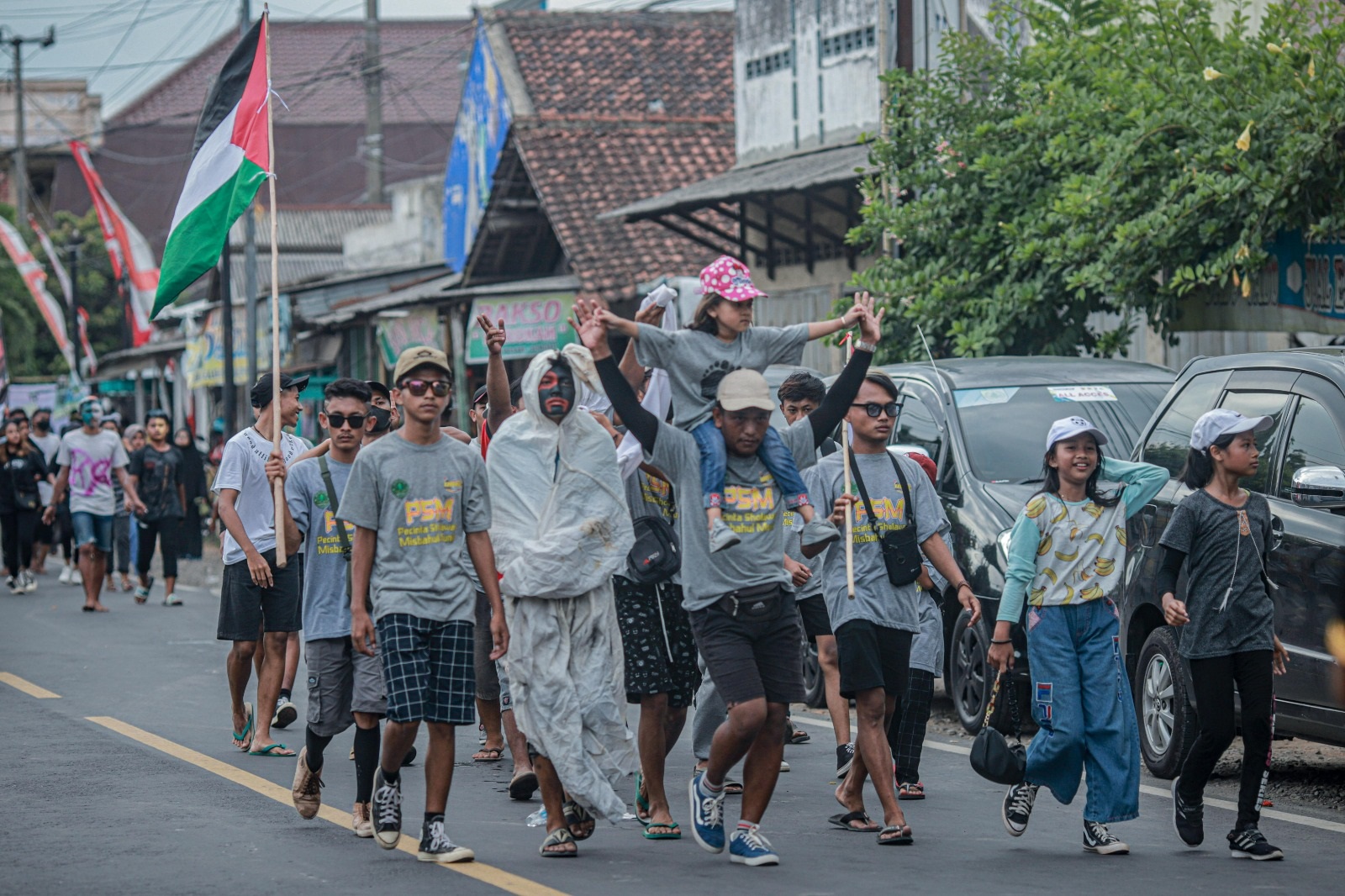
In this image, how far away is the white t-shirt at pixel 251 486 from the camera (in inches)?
385

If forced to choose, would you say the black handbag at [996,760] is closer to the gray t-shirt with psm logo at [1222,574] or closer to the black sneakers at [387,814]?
the gray t-shirt with psm logo at [1222,574]

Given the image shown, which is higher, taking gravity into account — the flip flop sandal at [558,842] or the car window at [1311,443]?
the car window at [1311,443]

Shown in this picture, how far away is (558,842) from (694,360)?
1.90 metres

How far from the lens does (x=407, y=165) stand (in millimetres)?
61344

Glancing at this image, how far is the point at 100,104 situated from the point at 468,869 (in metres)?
64.8

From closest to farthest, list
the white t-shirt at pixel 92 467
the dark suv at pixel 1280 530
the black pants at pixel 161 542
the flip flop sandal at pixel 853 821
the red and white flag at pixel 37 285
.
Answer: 1. the flip flop sandal at pixel 853 821
2. the dark suv at pixel 1280 530
3. the white t-shirt at pixel 92 467
4. the black pants at pixel 161 542
5. the red and white flag at pixel 37 285

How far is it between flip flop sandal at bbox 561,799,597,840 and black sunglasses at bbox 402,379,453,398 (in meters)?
1.67

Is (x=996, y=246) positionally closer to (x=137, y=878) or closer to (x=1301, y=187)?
(x=1301, y=187)

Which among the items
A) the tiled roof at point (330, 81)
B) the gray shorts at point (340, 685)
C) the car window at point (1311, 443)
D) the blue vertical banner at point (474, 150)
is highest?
the tiled roof at point (330, 81)

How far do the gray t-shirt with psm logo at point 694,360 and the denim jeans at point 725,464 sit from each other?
10cm

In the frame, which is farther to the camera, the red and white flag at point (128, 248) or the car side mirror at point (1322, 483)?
the red and white flag at point (128, 248)

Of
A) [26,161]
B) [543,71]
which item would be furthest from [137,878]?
[26,161]

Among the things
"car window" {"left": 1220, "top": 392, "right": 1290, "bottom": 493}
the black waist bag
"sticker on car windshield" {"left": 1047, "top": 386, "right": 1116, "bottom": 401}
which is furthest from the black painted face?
"sticker on car windshield" {"left": 1047, "top": 386, "right": 1116, "bottom": 401}

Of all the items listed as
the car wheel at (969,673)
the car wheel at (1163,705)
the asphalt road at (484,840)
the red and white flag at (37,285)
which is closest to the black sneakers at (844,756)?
the asphalt road at (484,840)
